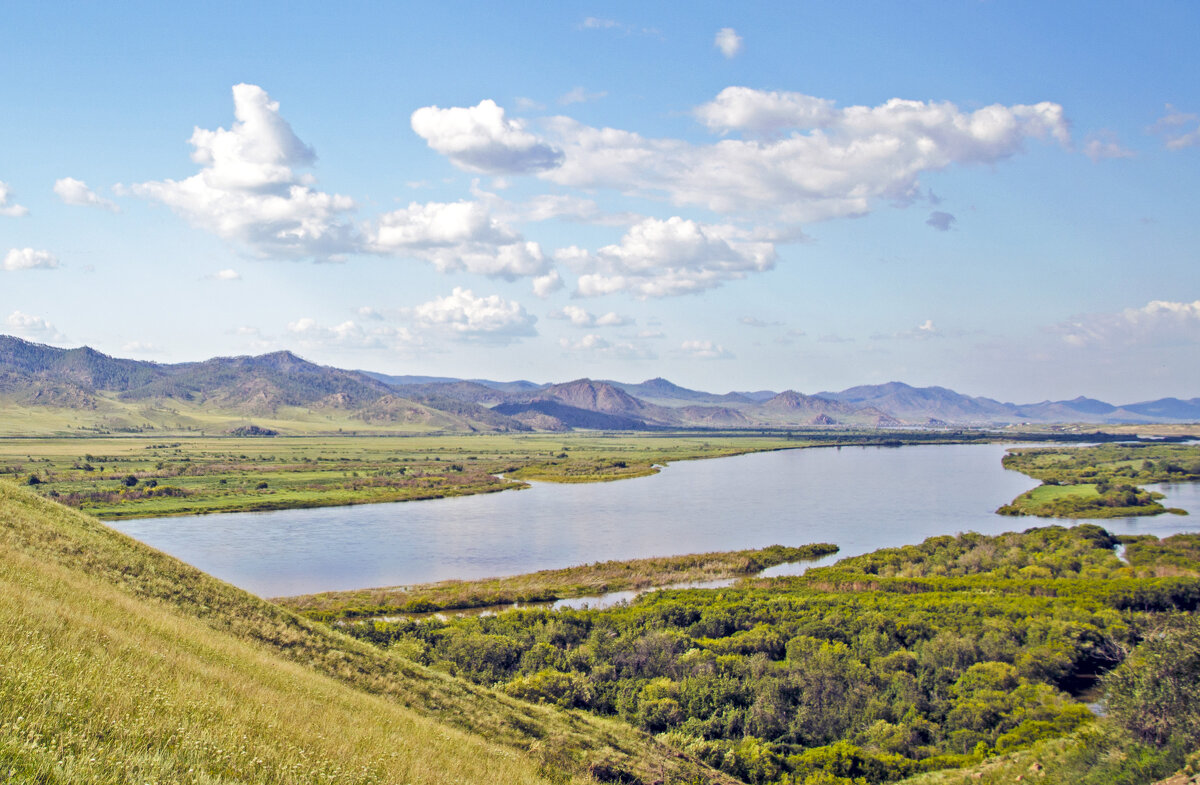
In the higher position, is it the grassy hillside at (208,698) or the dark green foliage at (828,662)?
the grassy hillside at (208,698)

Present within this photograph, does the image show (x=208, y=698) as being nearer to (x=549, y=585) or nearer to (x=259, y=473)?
(x=549, y=585)

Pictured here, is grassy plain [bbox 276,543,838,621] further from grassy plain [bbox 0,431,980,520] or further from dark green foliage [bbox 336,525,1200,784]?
grassy plain [bbox 0,431,980,520]

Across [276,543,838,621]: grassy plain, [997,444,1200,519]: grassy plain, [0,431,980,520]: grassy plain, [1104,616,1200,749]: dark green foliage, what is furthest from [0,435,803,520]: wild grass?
[1104,616,1200,749]: dark green foliage

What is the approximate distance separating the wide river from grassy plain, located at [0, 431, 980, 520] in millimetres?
6245

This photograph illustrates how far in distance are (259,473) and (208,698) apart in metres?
112

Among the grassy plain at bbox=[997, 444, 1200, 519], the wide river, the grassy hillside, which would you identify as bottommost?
the wide river

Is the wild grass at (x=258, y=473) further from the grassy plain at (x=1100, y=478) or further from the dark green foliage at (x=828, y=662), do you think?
the grassy plain at (x=1100, y=478)

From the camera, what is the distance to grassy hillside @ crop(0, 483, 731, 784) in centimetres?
698

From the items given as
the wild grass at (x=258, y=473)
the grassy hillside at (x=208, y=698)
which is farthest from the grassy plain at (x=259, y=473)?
the grassy hillside at (x=208, y=698)

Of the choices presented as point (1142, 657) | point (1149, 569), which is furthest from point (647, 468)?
point (1142, 657)

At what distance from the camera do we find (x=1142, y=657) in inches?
1038

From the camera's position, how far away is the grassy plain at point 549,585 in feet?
139

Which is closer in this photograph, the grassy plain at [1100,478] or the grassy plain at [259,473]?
the grassy plain at [259,473]

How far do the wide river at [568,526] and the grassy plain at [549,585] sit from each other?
10.4ft
